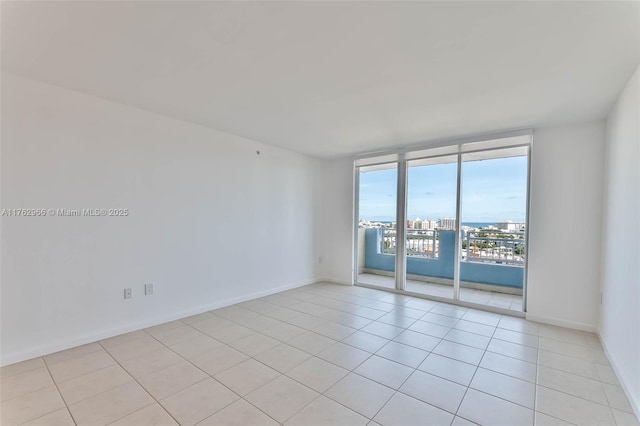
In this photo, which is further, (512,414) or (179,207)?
(179,207)

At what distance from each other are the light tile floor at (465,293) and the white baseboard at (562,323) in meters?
0.28

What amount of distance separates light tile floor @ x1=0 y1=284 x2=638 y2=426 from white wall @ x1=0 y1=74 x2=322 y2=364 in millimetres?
343

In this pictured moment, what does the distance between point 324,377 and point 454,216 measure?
9.92 feet

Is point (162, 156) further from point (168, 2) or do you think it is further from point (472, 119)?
point (472, 119)

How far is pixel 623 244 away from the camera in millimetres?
2295

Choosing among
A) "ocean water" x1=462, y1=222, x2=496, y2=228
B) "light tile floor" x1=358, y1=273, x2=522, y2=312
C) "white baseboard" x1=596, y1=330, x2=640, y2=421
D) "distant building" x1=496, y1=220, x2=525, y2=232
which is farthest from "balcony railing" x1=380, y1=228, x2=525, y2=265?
"white baseboard" x1=596, y1=330, x2=640, y2=421

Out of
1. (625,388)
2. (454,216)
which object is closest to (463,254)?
(454,216)

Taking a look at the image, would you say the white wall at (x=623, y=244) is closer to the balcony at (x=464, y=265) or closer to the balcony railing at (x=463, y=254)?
the balcony at (x=464, y=265)

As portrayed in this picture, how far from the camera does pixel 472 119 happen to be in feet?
10.4

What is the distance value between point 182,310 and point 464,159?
429cm

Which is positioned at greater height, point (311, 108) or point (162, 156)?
point (311, 108)

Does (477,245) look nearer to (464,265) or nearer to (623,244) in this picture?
(464,265)

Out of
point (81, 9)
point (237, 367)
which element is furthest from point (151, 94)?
point (237, 367)

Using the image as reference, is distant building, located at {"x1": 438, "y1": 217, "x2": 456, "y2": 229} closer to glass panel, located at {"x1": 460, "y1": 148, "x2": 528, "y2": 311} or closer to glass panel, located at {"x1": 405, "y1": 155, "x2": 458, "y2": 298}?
glass panel, located at {"x1": 405, "y1": 155, "x2": 458, "y2": 298}
